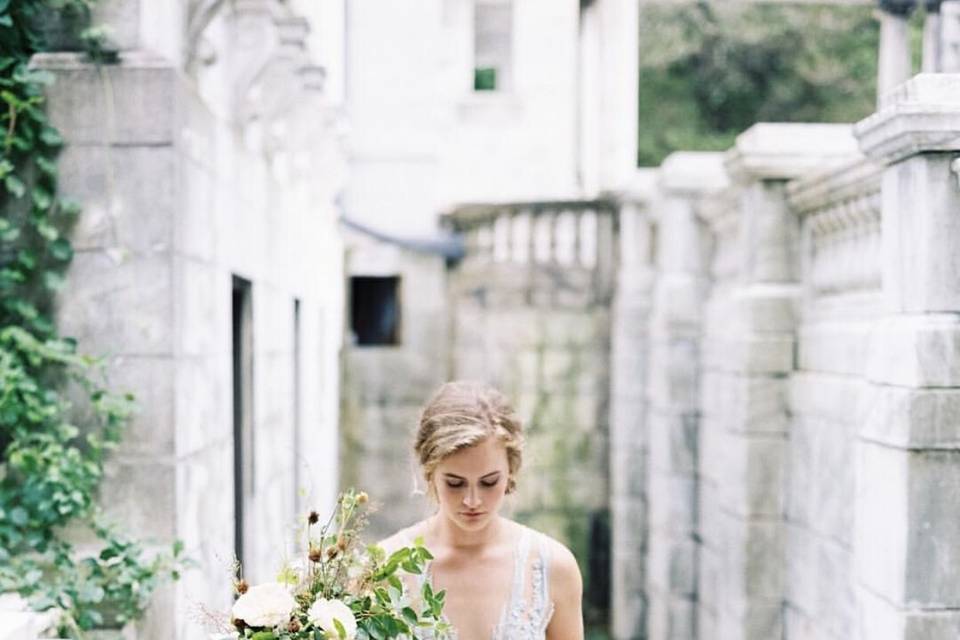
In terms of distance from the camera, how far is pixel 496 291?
36.1 feet

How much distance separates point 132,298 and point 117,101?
697 millimetres

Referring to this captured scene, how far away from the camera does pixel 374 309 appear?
12047 millimetres

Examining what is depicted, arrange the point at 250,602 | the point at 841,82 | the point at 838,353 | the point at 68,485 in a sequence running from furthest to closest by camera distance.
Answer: the point at 841,82
the point at 838,353
the point at 68,485
the point at 250,602

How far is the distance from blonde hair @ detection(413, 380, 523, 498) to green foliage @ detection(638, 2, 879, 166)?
59.1ft

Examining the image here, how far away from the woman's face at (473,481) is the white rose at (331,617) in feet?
1.77

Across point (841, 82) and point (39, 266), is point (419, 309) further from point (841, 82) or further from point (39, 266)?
point (841, 82)

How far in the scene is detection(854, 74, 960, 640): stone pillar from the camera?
3.72 metres

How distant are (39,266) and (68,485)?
799mm

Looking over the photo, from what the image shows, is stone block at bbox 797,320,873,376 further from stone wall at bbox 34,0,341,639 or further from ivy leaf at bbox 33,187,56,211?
ivy leaf at bbox 33,187,56,211

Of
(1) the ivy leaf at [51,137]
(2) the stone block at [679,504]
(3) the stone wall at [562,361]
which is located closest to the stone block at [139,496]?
(1) the ivy leaf at [51,137]

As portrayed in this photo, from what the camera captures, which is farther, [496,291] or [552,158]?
[552,158]

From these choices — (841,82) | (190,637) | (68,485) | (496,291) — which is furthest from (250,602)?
(841,82)

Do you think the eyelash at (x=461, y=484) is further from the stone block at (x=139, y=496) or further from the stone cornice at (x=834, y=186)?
the stone cornice at (x=834, y=186)

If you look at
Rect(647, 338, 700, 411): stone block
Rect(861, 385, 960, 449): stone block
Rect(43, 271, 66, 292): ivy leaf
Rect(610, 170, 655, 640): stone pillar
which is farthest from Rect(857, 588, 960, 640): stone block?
Rect(610, 170, 655, 640): stone pillar
